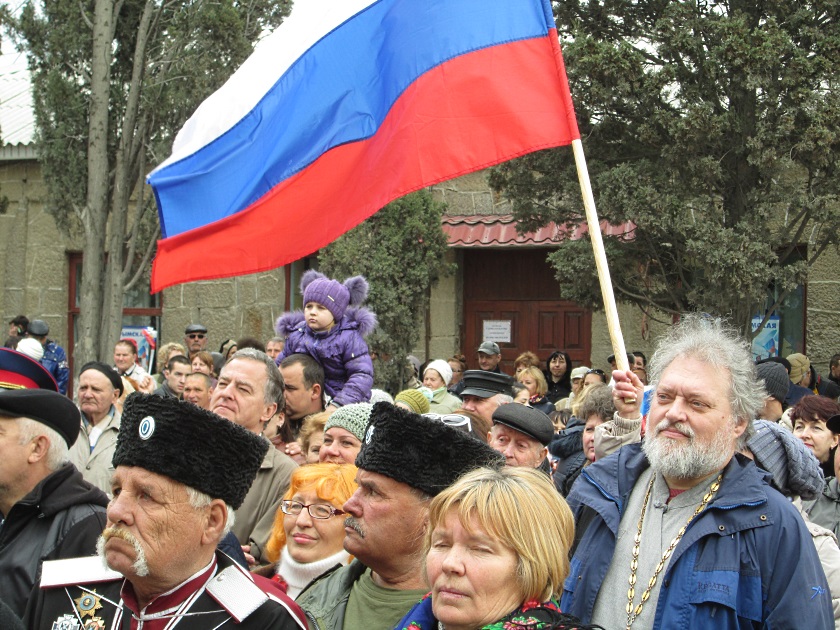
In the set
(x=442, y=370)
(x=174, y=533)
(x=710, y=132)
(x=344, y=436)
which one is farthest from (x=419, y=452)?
(x=442, y=370)

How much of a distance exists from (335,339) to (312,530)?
3.01m

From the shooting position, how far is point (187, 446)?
293cm

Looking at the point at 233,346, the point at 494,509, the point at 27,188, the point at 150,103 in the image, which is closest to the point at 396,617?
the point at 494,509

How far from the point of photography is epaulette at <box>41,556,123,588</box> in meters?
3.08

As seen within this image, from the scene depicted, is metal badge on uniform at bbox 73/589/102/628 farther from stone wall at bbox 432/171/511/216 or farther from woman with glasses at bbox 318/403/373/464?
stone wall at bbox 432/171/511/216

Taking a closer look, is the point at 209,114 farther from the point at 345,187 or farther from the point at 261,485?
the point at 261,485

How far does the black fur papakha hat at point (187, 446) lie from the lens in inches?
115

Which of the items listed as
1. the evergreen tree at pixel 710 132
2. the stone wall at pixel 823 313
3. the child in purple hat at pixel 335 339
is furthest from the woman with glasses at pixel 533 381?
the stone wall at pixel 823 313

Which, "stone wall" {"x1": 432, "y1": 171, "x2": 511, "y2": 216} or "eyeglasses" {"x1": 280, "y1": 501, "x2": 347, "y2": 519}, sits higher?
"stone wall" {"x1": 432, "y1": 171, "x2": 511, "y2": 216}

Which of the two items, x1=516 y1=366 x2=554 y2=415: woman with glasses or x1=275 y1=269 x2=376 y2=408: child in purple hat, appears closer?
x1=275 y1=269 x2=376 y2=408: child in purple hat

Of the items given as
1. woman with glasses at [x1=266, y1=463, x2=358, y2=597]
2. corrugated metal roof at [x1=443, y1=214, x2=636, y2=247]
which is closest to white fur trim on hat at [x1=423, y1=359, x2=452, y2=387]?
corrugated metal roof at [x1=443, y1=214, x2=636, y2=247]

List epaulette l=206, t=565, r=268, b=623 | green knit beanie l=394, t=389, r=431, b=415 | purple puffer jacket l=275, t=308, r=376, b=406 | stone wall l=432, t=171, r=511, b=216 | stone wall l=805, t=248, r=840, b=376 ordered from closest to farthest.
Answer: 1. epaulette l=206, t=565, r=268, b=623
2. green knit beanie l=394, t=389, r=431, b=415
3. purple puffer jacket l=275, t=308, r=376, b=406
4. stone wall l=805, t=248, r=840, b=376
5. stone wall l=432, t=171, r=511, b=216

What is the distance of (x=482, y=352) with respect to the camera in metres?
11.9

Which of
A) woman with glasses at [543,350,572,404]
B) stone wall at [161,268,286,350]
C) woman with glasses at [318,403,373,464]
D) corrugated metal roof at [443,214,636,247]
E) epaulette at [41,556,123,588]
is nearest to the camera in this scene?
epaulette at [41,556,123,588]
